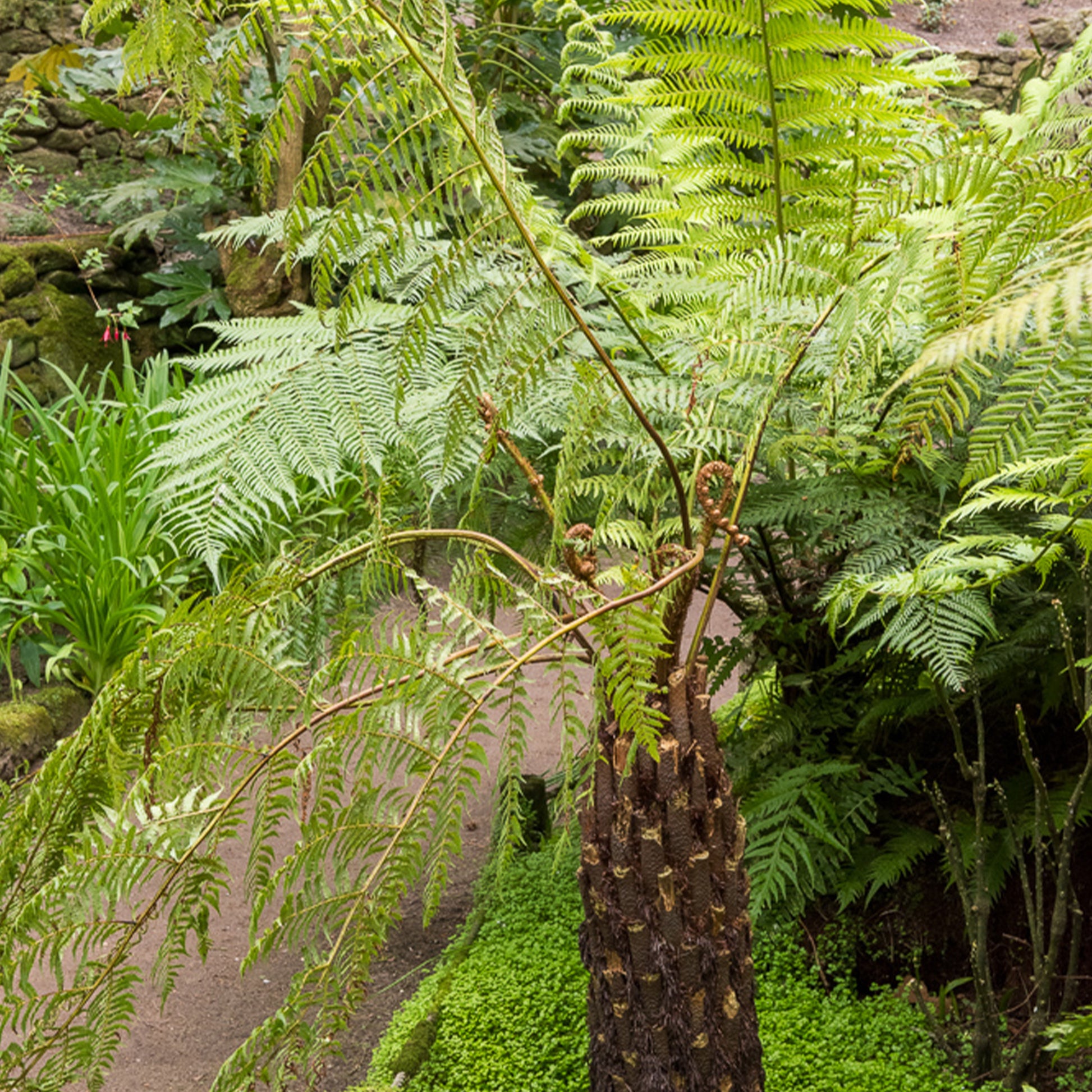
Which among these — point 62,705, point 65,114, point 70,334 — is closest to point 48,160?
point 65,114

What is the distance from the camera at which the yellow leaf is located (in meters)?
5.23

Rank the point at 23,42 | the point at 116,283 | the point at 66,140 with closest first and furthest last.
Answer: the point at 116,283 < the point at 23,42 < the point at 66,140

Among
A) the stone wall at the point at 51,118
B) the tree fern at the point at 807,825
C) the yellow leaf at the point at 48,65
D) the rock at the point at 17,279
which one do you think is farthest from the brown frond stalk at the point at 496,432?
the stone wall at the point at 51,118

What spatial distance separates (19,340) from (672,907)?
5061 millimetres

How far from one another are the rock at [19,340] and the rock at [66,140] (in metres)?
2.08

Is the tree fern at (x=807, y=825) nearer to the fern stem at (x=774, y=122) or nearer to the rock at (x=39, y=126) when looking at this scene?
the fern stem at (x=774, y=122)

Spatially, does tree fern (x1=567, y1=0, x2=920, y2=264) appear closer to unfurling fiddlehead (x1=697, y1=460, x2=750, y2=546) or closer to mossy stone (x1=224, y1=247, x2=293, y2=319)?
unfurling fiddlehead (x1=697, y1=460, x2=750, y2=546)

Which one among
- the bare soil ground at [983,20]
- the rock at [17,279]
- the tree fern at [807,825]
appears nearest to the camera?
the tree fern at [807,825]

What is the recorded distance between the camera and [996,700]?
196 centimetres

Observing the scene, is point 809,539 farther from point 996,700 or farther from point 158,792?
point 158,792

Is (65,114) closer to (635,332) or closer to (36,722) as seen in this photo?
(36,722)

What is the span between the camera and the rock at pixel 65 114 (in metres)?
6.66

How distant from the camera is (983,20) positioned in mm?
11398

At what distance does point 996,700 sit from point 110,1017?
155 centimetres
